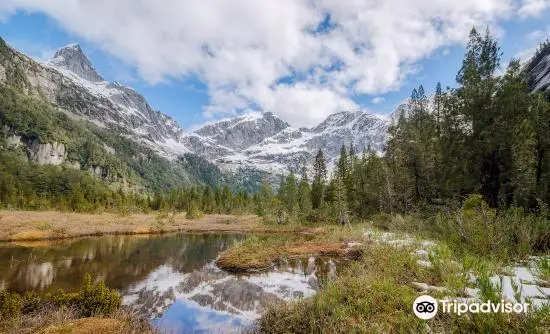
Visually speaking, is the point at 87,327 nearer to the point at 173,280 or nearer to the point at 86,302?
the point at 86,302

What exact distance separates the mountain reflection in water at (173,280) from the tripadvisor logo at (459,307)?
652cm

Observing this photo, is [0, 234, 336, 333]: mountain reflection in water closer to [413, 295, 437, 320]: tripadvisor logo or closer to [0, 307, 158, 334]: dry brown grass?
[0, 307, 158, 334]: dry brown grass

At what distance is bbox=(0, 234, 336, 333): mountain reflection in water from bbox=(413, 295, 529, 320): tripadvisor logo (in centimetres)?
652

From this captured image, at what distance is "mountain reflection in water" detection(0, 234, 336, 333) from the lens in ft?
43.3

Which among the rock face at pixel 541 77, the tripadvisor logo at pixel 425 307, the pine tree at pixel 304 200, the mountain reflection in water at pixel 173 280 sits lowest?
the mountain reflection in water at pixel 173 280

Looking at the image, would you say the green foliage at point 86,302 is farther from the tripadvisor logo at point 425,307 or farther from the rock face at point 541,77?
the rock face at point 541,77

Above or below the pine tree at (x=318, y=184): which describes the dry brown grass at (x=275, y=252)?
below

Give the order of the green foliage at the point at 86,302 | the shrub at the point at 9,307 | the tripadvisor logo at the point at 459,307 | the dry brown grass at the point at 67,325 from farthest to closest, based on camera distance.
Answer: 1. the green foliage at the point at 86,302
2. the shrub at the point at 9,307
3. the dry brown grass at the point at 67,325
4. the tripadvisor logo at the point at 459,307

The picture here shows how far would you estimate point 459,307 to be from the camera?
6.18 metres

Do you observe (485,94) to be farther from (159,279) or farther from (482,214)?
(159,279)

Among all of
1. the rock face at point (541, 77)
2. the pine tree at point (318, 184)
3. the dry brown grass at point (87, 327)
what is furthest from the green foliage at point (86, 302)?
the pine tree at point (318, 184)

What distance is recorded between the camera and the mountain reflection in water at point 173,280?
13.2 meters

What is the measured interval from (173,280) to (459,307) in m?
17.4

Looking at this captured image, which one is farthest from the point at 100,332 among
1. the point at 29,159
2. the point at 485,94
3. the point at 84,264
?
the point at 29,159
